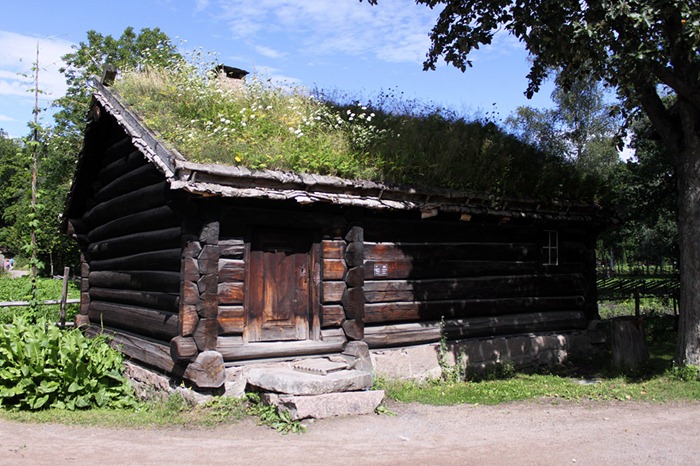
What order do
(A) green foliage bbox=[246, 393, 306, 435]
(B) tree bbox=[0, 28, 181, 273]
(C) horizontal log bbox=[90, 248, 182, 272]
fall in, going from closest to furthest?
(A) green foliage bbox=[246, 393, 306, 435] < (C) horizontal log bbox=[90, 248, 182, 272] < (B) tree bbox=[0, 28, 181, 273]

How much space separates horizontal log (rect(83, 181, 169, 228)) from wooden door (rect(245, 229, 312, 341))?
164 centimetres

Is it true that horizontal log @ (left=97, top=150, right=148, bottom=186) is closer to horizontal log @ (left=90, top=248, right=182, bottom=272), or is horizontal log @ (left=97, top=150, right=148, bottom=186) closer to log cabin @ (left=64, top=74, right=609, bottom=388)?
log cabin @ (left=64, top=74, right=609, bottom=388)

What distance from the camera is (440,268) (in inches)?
432

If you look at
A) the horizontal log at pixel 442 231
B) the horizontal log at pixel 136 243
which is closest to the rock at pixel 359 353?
the horizontal log at pixel 442 231

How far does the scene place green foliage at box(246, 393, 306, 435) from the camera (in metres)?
7.35

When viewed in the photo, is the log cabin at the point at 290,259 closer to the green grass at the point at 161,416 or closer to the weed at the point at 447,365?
the weed at the point at 447,365

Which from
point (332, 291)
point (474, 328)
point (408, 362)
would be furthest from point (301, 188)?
point (474, 328)

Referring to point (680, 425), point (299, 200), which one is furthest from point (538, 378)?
point (299, 200)

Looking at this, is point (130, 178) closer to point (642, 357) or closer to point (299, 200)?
point (299, 200)

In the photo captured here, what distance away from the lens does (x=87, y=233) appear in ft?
44.0

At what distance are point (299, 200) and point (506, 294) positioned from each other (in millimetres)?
5391

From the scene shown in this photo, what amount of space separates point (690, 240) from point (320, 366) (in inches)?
252

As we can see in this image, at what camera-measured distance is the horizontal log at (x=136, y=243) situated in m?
9.13

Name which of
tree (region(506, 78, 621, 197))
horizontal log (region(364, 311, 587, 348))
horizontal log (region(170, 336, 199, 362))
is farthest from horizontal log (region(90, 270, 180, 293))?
tree (region(506, 78, 621, 197))
